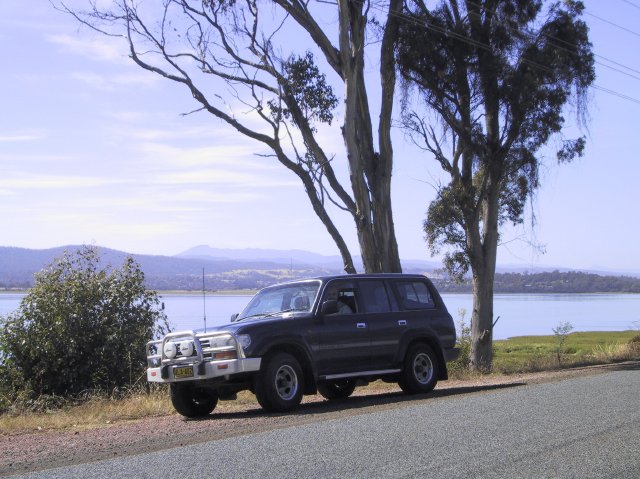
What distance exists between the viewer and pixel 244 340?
11609 millimetres

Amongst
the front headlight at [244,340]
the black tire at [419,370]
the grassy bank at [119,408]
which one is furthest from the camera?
the black tire at [419,370]

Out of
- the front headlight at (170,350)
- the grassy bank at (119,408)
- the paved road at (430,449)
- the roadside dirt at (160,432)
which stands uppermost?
the front headlight at (170,350)

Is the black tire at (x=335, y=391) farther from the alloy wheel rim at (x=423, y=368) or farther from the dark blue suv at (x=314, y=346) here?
the alloy wheel rim at (x=423, y=368)

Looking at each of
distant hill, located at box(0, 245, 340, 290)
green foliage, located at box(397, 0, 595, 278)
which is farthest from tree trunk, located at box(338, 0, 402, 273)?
distant hill, located at box(0, 245, 340, 290)

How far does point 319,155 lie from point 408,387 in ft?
35.2

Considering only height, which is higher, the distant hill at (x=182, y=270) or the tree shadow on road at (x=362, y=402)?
the distant hill at (x=182, y=270)

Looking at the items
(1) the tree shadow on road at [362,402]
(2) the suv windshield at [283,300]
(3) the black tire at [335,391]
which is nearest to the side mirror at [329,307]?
(2) the suv windshield at [283,300]

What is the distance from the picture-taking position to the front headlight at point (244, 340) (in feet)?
37.9

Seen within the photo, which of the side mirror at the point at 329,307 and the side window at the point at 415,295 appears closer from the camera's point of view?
the side mirror at the point at 329,307

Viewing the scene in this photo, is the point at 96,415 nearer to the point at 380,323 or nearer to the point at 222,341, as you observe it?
the point at 222,341

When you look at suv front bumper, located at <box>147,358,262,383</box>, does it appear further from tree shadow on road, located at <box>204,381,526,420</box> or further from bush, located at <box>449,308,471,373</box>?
bush, located at <box>449,308,471,373</box>

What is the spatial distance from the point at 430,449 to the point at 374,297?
19.1ft

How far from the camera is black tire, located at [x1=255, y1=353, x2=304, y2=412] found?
1159 cm

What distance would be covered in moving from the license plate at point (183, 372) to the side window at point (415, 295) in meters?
4.03
